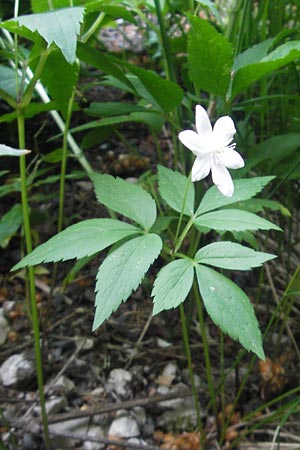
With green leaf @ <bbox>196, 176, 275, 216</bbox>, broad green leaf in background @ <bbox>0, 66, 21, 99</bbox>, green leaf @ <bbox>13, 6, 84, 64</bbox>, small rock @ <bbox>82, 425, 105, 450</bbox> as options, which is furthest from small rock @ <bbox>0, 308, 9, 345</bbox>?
green leaf @ <bbox>13, 6, 84, 64</bbox>

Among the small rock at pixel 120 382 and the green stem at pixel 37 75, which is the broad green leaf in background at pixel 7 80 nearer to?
the green stem at pixel 37 75

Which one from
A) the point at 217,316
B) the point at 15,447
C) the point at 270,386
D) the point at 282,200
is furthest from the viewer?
the point at 282,200

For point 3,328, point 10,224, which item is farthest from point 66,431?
point 10,224

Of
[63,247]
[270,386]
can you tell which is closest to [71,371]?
[270,386]

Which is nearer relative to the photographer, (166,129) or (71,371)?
(71,371)

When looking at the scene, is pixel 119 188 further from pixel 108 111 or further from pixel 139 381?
pixel 139 381

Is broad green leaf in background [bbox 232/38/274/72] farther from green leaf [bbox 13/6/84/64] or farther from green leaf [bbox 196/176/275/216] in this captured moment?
green leaf [bbox 13/6/84/64]

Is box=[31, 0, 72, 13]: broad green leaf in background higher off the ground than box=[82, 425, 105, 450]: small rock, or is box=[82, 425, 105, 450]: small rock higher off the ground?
box=[31, 0, 72, 13]: broad green leaf in background
